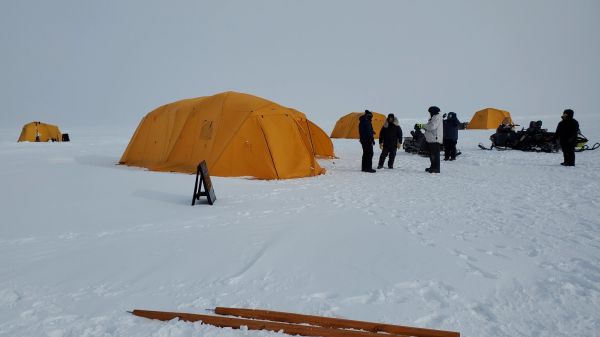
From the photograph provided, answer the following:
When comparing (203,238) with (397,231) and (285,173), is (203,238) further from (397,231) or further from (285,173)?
(285,173)

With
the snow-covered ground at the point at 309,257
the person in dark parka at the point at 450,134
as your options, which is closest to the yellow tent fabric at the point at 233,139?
the snow-covered ground at the point at 309,257

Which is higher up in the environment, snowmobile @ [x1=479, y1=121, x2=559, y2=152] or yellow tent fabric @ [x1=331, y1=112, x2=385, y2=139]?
yellow tent fabric @ [x1=331, y1=112, x2=385, y2=139]

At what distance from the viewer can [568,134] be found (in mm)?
11219

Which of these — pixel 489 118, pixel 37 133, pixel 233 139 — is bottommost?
pixel 233 139

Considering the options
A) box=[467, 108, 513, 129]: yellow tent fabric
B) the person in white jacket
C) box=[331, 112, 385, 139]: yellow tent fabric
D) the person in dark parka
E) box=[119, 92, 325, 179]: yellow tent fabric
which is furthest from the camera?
box=[467, 108, 513, 129]: yellow tent fabric

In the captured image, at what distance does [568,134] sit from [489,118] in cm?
2688

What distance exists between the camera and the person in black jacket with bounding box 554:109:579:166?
11.2 metres

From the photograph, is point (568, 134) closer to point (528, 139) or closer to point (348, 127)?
point (528, 139)

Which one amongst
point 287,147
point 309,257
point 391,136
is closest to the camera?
point 309,257

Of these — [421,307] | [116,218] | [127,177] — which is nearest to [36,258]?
[116,218]

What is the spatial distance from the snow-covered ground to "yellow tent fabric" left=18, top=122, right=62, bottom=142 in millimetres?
24898

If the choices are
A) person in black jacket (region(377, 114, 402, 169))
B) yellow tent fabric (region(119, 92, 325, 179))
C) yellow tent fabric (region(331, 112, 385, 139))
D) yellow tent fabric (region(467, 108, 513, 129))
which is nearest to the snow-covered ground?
yellow tent fabric (region(119, 92, 325, 179))

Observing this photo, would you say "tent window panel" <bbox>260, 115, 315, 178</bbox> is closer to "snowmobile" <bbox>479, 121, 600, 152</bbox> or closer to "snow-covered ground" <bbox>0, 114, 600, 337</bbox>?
"snow-covered ground" <bbox>0, 114, 600, 337</bbox>

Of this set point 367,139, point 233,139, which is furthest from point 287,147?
point 367,139
